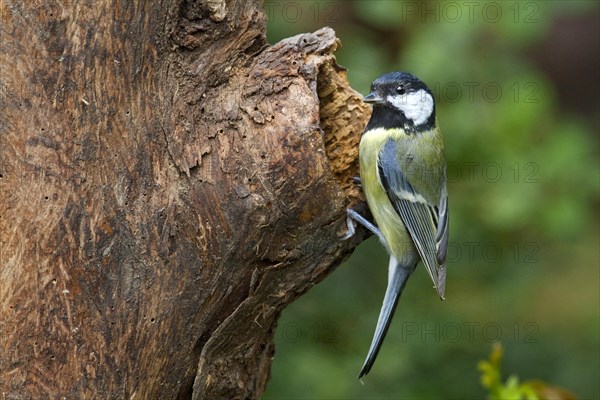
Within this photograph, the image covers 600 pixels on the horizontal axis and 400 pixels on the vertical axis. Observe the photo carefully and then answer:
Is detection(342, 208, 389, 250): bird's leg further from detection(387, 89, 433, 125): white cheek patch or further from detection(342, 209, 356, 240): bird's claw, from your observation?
detection(387, 89, 433, 125): white cheek patch

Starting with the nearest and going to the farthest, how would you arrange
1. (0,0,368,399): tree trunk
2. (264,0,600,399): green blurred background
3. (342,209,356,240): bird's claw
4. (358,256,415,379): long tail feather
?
1. (0,0,368,399): tree trunk
2. (342,209,356,240): bird's claw
3. (358,256,415,379): long tail feather
4. (264,0,600,399): green blurred background

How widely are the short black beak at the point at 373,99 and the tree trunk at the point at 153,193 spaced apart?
0.84ft

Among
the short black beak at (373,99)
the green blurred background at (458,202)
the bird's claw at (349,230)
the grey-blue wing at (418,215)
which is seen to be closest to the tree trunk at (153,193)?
the bird's claw at (349,230)

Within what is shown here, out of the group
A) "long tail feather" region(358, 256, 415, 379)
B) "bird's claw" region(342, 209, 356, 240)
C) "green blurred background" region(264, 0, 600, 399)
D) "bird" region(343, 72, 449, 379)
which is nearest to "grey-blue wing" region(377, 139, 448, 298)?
"bird" region(343, 72, 449, 379)

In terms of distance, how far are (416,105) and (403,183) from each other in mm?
299

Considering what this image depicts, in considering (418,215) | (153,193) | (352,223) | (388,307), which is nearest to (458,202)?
(418,215)

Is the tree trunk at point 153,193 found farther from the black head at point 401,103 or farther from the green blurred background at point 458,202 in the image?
the green blurred background at point 458,202

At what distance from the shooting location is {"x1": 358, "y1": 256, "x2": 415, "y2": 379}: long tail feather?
287cm

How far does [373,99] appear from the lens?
2.78 metres

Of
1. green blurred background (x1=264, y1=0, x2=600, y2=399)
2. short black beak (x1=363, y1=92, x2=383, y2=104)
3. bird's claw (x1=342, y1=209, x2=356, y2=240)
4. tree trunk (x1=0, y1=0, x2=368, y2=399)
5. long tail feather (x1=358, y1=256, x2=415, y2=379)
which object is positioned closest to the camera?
tree trunk (x1=0, y1=0, x2=368, y2=399)

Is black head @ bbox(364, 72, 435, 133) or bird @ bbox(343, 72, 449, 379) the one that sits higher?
black head @ bbox(364, 72, 435, 133)

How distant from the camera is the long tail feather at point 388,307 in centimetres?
287

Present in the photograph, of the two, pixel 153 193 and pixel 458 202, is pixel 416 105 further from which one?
pixel 153 193

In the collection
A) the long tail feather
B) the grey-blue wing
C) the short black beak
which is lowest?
the long tail feather
